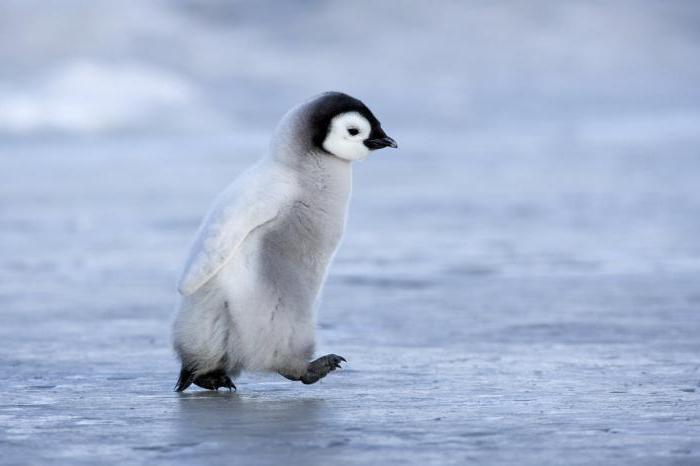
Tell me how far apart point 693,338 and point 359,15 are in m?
29.6

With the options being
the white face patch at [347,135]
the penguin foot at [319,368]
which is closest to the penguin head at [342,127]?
the white face patch at [347,135]

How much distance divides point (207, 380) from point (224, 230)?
20.2 inches

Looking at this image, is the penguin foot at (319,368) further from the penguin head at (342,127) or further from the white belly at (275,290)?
the penguin head at (342,127)

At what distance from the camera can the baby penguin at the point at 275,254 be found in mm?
4148

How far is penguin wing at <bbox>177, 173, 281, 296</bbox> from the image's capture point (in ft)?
13.3

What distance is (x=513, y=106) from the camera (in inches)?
1078

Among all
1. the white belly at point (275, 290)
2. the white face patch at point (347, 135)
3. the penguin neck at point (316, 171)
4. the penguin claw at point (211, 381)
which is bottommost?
the penguin claw at point (211, 381)

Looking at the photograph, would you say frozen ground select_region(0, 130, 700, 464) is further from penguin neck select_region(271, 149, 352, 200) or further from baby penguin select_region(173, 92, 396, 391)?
penguin neck select_region(271, 149, 352, 200)

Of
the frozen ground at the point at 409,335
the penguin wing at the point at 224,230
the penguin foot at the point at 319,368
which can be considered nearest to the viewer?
the frozen ground at the point at 409,335

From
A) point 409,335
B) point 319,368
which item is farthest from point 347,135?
point 409,335

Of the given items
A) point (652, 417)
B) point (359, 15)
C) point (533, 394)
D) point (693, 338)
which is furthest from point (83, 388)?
point (359, 15)

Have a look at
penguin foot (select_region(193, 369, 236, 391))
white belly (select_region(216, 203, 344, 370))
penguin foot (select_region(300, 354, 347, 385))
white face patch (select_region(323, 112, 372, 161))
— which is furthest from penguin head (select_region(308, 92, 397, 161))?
penguin foot (select_region(193, 369, 236, 391))

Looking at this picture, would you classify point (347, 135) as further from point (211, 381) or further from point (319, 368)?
point (211, 381)

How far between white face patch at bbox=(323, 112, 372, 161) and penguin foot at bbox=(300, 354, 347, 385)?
2.01ft
